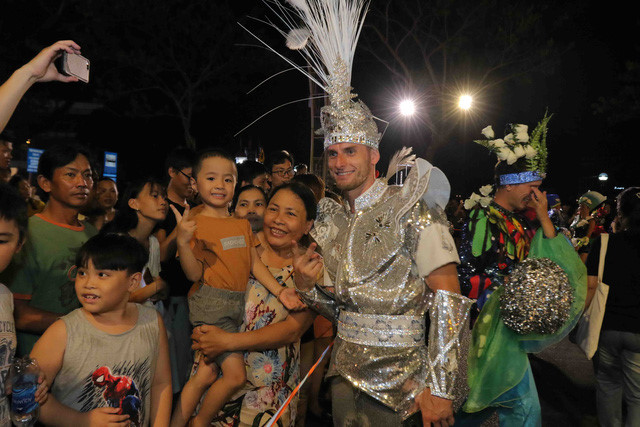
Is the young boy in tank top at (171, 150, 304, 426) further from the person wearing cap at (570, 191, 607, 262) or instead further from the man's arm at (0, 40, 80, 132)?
the person wearing cap at (570, 191, 607, 262)

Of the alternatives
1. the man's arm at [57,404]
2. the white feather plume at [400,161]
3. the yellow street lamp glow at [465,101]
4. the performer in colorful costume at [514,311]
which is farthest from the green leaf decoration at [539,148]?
the yellow street lamp glow at [465,101]

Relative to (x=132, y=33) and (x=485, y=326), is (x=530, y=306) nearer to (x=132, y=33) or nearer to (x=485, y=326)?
(x=485, y=326)

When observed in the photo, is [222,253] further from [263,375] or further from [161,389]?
[161,389]

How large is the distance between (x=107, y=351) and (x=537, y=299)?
223cm

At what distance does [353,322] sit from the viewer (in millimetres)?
2664

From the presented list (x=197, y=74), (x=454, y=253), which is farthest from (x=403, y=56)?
(x=454, y=253)

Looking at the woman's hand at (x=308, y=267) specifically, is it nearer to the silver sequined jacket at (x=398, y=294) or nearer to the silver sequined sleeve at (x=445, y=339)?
the silver sequined jacket at (x=398, y=294)

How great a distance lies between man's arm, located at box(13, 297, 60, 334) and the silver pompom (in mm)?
2553

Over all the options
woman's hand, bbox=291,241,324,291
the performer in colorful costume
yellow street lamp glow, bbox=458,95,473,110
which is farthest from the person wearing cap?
yellow street lamp glow, bbox=458,95,473,110

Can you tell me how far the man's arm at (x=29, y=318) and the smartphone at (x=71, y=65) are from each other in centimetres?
125

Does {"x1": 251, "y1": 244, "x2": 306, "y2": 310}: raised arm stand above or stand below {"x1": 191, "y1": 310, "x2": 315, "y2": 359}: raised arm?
above

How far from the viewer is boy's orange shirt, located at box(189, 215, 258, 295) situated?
10.8 feet

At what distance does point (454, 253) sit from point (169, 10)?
20934 millimetres

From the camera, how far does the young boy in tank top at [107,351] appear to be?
221 cm
